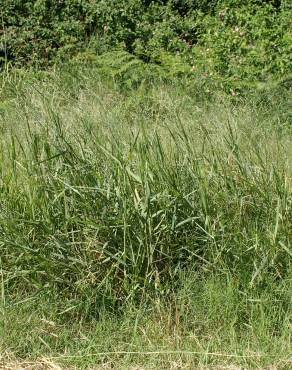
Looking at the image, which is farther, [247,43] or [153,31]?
[153,31]

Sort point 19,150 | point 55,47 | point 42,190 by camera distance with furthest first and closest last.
Answer: 1. point 55,47
2. point 19,150
3. point 42,190

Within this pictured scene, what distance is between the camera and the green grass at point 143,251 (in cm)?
437

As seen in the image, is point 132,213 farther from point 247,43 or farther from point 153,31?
point 153,31

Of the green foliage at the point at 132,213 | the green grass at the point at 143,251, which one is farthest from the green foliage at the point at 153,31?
the green grass at the point at 143,251

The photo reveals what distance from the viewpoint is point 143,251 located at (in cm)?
465

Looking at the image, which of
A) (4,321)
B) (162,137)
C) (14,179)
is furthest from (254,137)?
(4,321)

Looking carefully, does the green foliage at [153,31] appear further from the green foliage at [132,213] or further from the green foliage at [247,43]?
the green foliage at [132,213]

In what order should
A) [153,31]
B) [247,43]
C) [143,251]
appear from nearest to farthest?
[143,251] < [247,43] < [153,31]

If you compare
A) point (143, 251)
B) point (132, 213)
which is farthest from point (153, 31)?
point (143, 251)

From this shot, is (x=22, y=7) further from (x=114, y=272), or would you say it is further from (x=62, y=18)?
(x=114, y=272)

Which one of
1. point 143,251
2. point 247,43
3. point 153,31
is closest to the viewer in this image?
point 143,251

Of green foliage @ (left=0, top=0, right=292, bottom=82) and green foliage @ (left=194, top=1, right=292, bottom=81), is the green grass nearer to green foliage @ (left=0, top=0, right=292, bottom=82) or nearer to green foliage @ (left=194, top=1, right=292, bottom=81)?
green foliage @ (left=194, top=1, right=292, bottom=81)

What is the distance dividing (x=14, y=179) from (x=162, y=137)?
123 cm

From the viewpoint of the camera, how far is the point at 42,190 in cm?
488
